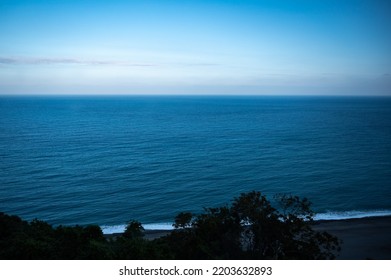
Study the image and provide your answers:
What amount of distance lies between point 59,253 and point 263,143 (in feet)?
149

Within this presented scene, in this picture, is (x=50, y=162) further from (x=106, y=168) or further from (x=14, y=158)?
(x=106, y=168)

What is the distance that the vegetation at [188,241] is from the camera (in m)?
8.55

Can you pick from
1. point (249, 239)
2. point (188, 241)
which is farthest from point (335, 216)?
point (188, 241)

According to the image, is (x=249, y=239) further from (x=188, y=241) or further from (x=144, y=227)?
(x=144, y=227)

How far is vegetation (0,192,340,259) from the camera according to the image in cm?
855

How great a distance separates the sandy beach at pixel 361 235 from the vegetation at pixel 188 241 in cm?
832

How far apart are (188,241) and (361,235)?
645 inches

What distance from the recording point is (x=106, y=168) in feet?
118

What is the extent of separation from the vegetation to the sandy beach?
8.32m

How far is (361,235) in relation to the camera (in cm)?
2103

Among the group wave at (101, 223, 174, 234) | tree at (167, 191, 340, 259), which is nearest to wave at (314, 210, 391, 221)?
wave at (101, 223, 174, 234)

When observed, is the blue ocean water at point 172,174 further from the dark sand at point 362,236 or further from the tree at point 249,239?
the tree at point 249,239

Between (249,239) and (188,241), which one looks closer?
(188,241)
